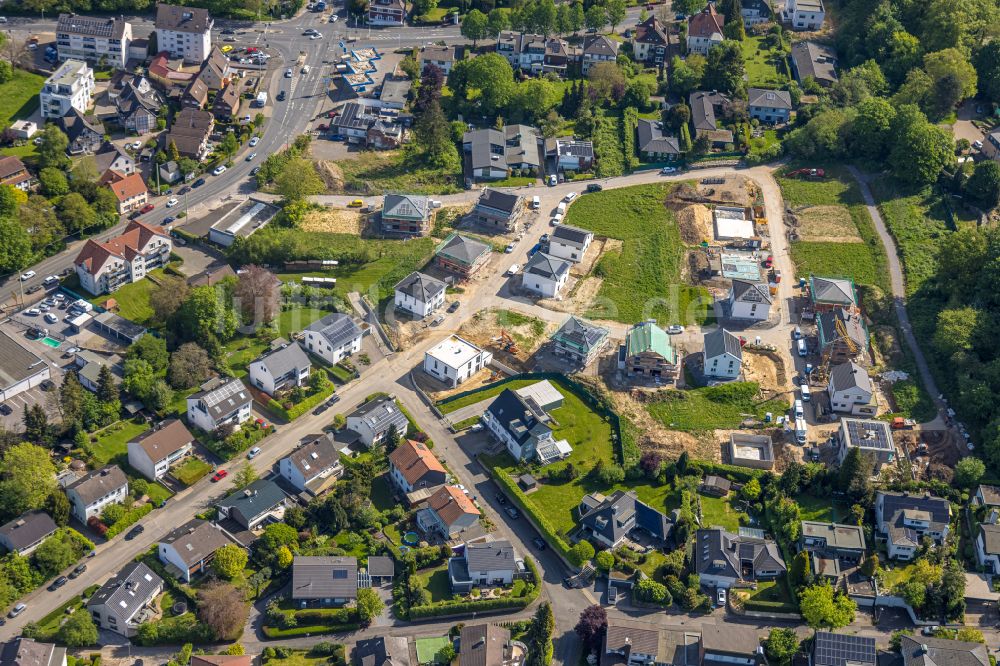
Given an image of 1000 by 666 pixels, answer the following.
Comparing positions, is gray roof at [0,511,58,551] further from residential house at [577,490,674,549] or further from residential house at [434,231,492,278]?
residential house at [434,231,492,278]

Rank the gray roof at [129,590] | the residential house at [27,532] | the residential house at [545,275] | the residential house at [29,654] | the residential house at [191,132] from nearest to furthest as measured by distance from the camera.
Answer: the residential house at [29,654] < the gray roof at [129,590] < the residential house at [27,532] < the residential house at [545,275] < the residential house at [191,132]

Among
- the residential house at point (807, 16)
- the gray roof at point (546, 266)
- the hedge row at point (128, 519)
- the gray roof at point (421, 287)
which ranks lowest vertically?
the hedge row at point (128, 519)

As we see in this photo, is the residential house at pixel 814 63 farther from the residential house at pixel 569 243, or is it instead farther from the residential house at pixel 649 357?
the residential house at pixel 649 357

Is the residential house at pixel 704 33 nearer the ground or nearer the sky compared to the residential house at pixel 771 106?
nearer the sky

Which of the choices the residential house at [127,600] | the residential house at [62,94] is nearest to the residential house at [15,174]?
the residential house at [62,94]

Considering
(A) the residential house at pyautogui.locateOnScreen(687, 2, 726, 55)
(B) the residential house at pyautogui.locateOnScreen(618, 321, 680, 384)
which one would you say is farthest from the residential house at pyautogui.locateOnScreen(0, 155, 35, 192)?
(A) the residential house at pyautogui.locateOnScreen(687, 2, 726, 55)

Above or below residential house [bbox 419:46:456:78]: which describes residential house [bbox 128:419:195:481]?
below

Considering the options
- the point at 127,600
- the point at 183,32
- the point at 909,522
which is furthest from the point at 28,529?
the point at 183,32
